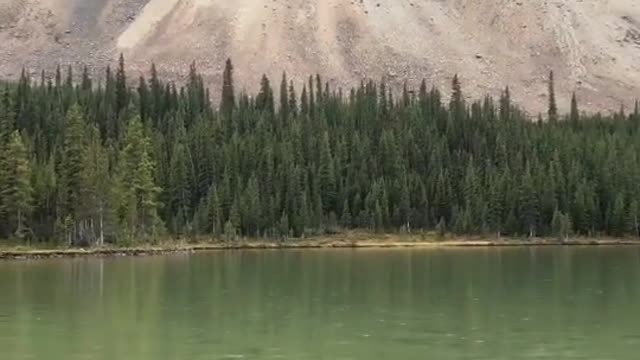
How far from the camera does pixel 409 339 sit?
4659 cm

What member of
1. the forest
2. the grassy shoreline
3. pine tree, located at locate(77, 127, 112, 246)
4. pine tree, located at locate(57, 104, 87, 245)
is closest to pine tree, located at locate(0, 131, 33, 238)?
pine tree, located at locate(57, 104, 87, 245)

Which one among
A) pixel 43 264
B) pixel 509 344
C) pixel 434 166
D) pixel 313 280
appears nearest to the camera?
pixel 509 344

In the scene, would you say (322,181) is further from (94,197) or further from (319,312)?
(319,312)

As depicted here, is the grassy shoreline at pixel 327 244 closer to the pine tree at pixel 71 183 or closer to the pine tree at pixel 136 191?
the pine tree at pixel 136 191

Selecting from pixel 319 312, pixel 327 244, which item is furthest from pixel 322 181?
pixel 319 312

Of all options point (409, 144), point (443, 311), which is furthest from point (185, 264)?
point (409, 144)

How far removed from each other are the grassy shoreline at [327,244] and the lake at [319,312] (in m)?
25.0

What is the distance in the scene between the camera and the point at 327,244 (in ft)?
529

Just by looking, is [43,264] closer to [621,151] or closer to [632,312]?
[632,312]

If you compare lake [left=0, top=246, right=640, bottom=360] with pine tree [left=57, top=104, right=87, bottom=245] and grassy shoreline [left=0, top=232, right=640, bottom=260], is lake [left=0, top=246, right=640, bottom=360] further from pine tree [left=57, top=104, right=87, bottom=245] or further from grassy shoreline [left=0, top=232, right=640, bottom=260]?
pine tree [left=57, top=104, right=87, bottom=245]

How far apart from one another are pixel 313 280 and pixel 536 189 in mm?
105963

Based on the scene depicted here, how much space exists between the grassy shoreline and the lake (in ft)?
82.1

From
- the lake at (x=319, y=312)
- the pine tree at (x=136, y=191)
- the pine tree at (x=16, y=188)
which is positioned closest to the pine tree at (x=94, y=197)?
the pine tree at (x=136, y=191)

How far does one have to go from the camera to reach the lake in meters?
43.8
